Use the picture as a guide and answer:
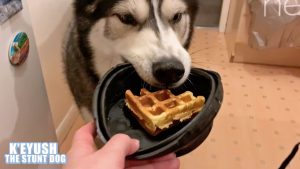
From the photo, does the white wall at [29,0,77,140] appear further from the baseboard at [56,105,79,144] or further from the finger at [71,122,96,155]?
the finger at [71,122,96,155]

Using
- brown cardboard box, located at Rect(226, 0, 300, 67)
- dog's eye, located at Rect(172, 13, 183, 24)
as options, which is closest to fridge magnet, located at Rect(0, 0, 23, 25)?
dog's eye, located at Rect(172, 13, 183, 24)

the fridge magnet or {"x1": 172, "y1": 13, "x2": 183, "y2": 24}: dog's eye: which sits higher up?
the fridge magnet

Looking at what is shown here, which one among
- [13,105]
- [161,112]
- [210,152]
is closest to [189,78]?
[161,112]

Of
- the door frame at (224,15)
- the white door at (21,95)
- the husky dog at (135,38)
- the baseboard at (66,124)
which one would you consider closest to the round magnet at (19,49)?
Answer: the white door at (21,95)

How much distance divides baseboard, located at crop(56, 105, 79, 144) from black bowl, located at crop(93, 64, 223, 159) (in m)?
0.81

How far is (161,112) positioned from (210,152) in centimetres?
90

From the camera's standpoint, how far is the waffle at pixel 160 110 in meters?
0.71

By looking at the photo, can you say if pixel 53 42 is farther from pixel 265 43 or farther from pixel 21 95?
pixel 265 43

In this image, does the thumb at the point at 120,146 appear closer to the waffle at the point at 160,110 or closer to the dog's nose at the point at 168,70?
the waffle at the point at 160,110

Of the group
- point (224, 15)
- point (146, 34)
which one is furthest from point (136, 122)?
point (224, 15)

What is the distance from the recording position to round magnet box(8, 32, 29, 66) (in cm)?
87

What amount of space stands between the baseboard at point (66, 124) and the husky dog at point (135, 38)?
0.40m

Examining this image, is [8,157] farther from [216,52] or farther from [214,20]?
[214,20]

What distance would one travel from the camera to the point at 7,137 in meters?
0.93
